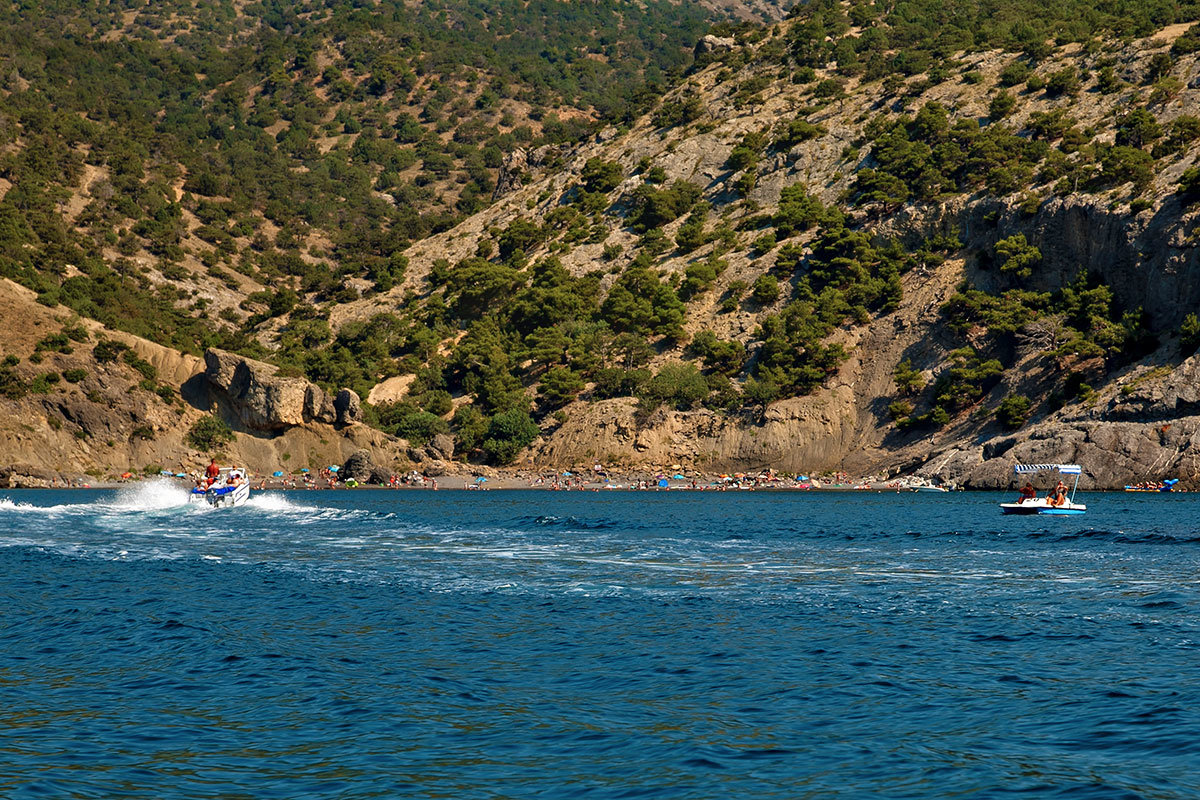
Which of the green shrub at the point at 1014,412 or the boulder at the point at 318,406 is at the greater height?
the green shrub at the point at 1014,412

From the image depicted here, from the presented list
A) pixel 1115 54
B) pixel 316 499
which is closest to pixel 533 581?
pixel 316 499

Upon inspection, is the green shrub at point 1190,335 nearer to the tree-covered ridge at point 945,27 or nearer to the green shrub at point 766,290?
the green shrub at point 766,290

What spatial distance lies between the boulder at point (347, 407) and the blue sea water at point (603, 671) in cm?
6980

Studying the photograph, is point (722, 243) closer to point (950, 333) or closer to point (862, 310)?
point (862, 310)

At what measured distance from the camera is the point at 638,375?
11431 centimetres

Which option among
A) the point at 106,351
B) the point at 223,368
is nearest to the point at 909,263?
the point at 223,368

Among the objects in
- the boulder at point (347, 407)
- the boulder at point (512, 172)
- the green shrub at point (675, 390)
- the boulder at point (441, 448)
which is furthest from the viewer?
the boulder at point (512, 172)

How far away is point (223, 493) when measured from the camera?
6744cm

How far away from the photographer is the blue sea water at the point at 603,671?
1378cm

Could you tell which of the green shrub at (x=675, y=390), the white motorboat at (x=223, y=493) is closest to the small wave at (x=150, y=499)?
the white motorboat at (x=223, y=493)

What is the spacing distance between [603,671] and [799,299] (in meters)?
101

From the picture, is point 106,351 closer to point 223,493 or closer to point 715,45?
point 223,493

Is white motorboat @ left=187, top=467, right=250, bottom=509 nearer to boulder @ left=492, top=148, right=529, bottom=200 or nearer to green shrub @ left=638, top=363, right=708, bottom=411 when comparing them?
green shrub @ left=638, top=363, right=708, bottom=411

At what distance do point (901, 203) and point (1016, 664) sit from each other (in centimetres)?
10624
